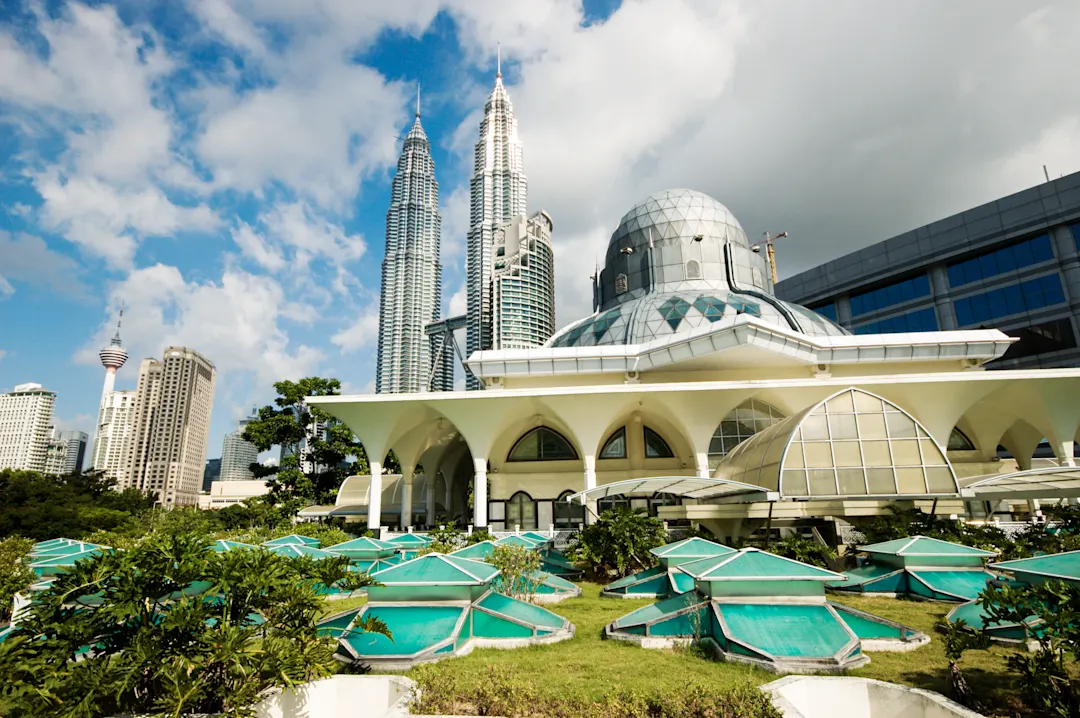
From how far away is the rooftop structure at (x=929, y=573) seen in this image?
1205cm

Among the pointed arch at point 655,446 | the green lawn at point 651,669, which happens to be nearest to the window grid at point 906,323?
the pointed arch at point 655,446

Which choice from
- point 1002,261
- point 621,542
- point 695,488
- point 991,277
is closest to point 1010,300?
point 991,277

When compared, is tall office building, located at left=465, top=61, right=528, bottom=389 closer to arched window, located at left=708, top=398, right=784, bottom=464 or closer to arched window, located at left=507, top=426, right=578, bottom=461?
arched window, located at left=507, top=426, right=578, bottom=461

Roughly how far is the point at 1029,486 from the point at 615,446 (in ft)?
58.9

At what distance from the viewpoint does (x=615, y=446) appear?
31500 millimetres

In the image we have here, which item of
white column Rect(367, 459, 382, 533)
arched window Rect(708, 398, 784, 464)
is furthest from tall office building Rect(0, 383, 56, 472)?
arched window Rect(708, 398, 784, 464)

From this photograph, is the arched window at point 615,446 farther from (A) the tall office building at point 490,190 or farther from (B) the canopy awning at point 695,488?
(A) the tall office building at point 490,190

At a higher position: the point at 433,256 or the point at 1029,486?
the point at 433,256

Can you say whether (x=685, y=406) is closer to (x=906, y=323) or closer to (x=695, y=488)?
(x=695, y=488)

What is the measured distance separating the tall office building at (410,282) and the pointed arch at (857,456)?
87.7 meters

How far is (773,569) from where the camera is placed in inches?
356

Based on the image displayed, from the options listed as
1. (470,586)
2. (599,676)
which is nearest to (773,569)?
(599,676)

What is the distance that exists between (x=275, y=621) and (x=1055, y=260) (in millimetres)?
52133

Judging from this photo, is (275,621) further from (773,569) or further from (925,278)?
(925,278)
